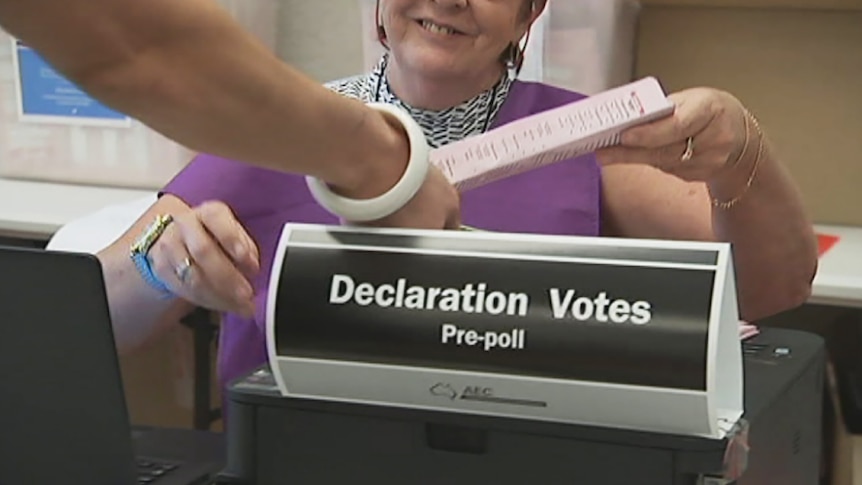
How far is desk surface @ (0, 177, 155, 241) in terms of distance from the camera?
71.8 inches

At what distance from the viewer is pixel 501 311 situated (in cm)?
64

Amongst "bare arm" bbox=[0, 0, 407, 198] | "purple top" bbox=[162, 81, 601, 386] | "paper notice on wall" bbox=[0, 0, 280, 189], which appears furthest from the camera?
"paper notice on wall" bbox=[0, 0, 280, 189]

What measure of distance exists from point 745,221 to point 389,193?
0.58 metres

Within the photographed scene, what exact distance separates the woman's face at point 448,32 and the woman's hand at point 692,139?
1.15 ft

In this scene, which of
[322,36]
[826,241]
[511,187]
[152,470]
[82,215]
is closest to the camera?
[152,470]

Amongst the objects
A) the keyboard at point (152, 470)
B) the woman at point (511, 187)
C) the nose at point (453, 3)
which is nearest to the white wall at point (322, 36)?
the woman at point (511, 187)

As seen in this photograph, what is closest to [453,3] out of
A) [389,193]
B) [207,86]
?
[389,193]

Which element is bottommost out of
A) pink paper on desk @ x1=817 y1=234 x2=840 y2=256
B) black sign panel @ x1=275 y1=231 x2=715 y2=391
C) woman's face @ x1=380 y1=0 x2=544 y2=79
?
pink paper on desk @ x1=817 y1=234 x2=840 y2=256

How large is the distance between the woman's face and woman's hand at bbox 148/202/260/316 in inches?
19.1

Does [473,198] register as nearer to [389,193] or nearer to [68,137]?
[389,193]

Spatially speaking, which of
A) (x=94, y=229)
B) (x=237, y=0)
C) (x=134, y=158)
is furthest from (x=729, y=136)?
(x=134, y=158)

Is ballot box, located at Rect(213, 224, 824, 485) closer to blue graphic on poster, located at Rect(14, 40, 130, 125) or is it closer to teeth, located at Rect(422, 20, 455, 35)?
teeth, located at Rect(422, 20, 455, 35)

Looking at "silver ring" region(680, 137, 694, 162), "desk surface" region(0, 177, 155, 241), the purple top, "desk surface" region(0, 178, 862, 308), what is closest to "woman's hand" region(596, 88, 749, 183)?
"silver ring" region(680, 137, 694, 162)

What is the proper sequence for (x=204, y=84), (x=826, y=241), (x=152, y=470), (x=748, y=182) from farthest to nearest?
1. (x=826, y=241)
2. (x=748, y=182)
3. (x=152, y=470)
4. (x=204, y=84)
